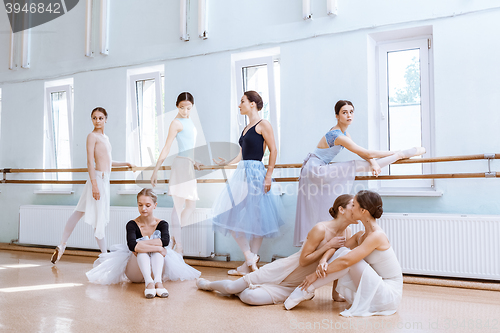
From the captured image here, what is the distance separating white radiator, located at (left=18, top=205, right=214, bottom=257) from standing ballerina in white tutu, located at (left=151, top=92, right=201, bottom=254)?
0.17 metres

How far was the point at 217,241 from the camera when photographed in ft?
14.0

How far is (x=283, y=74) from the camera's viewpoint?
4.02 meters

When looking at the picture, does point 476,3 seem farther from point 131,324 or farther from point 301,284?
point 131,324

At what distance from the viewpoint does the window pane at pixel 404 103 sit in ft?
12.1

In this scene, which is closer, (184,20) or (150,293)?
(150,293)

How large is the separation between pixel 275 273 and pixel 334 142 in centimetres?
114

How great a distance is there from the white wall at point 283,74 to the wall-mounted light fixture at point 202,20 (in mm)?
61

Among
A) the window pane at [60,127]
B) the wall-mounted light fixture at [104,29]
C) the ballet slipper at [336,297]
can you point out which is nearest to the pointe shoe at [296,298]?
the ballet slipper at [336,297]

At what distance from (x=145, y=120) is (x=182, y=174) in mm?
1305

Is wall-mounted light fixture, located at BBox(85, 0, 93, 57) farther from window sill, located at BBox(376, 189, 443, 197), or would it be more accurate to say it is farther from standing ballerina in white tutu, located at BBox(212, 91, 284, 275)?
window sill, located at BBox(376, 189, 443, 197)

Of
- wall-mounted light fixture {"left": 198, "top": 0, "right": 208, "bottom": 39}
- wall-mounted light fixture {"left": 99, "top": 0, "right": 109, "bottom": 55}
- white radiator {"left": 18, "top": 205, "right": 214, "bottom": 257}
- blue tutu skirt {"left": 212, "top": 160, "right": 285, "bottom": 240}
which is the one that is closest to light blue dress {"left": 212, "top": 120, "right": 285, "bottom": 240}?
blue tutu skirt {"left": 212, "top": 160, "right": 285, "bottom": 240}

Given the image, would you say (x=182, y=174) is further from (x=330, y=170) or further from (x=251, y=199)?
(x=330, y=170)

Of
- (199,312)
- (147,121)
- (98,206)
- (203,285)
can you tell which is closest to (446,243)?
(203,285)

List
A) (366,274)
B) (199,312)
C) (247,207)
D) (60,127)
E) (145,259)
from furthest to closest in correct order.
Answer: (60,127) < (247,207) < (145,259) < (199,312) < (366,274)
